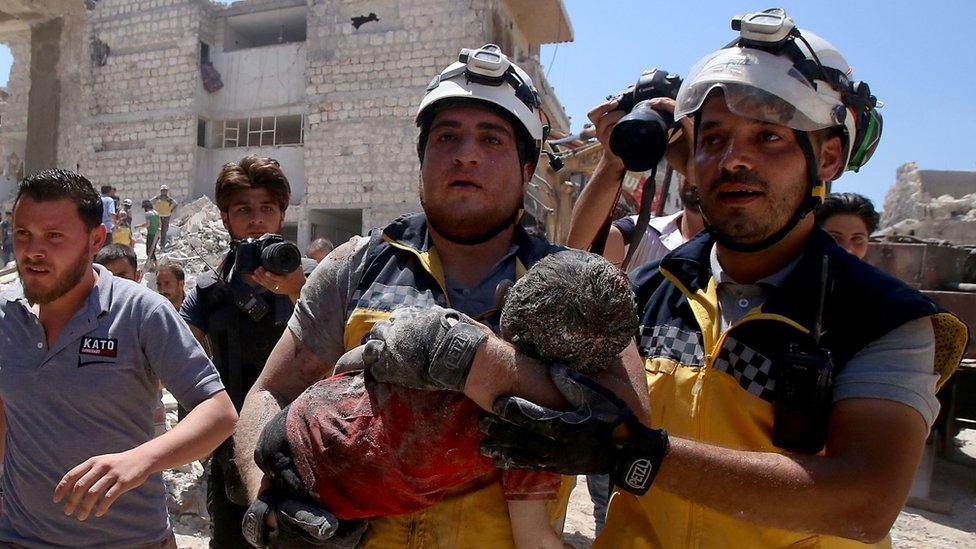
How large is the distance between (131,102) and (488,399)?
965 inches

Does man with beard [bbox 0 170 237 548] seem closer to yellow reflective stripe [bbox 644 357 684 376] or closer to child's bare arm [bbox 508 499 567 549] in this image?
child's bare arm [bbox 508 499 567 549]

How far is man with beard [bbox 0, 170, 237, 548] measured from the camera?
7.73 ft

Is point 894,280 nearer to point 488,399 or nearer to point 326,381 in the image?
point 488,399

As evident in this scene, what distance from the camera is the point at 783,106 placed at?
1.62 metres

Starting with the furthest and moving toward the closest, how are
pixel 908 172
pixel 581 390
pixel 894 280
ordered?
pixel 908 172 < pixel 894 280 < pixel 581 390

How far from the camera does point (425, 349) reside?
4.36 feet

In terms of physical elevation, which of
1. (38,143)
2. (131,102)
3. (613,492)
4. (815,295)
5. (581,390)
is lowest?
(613,492)

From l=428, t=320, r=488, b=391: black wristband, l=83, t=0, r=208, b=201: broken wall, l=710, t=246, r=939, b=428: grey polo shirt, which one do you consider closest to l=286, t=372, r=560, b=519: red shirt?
l=428, t=320, r=488, b=391: black wristband

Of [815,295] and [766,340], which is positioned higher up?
[815,295]

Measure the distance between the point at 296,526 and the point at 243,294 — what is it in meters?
1.97

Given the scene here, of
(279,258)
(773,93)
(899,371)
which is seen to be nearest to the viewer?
(899,371)

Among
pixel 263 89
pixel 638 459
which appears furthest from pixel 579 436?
pixel 263 89

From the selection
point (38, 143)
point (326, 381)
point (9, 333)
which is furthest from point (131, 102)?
point (326, 381)

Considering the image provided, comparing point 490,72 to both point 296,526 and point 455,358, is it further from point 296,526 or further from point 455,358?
point 296,526
